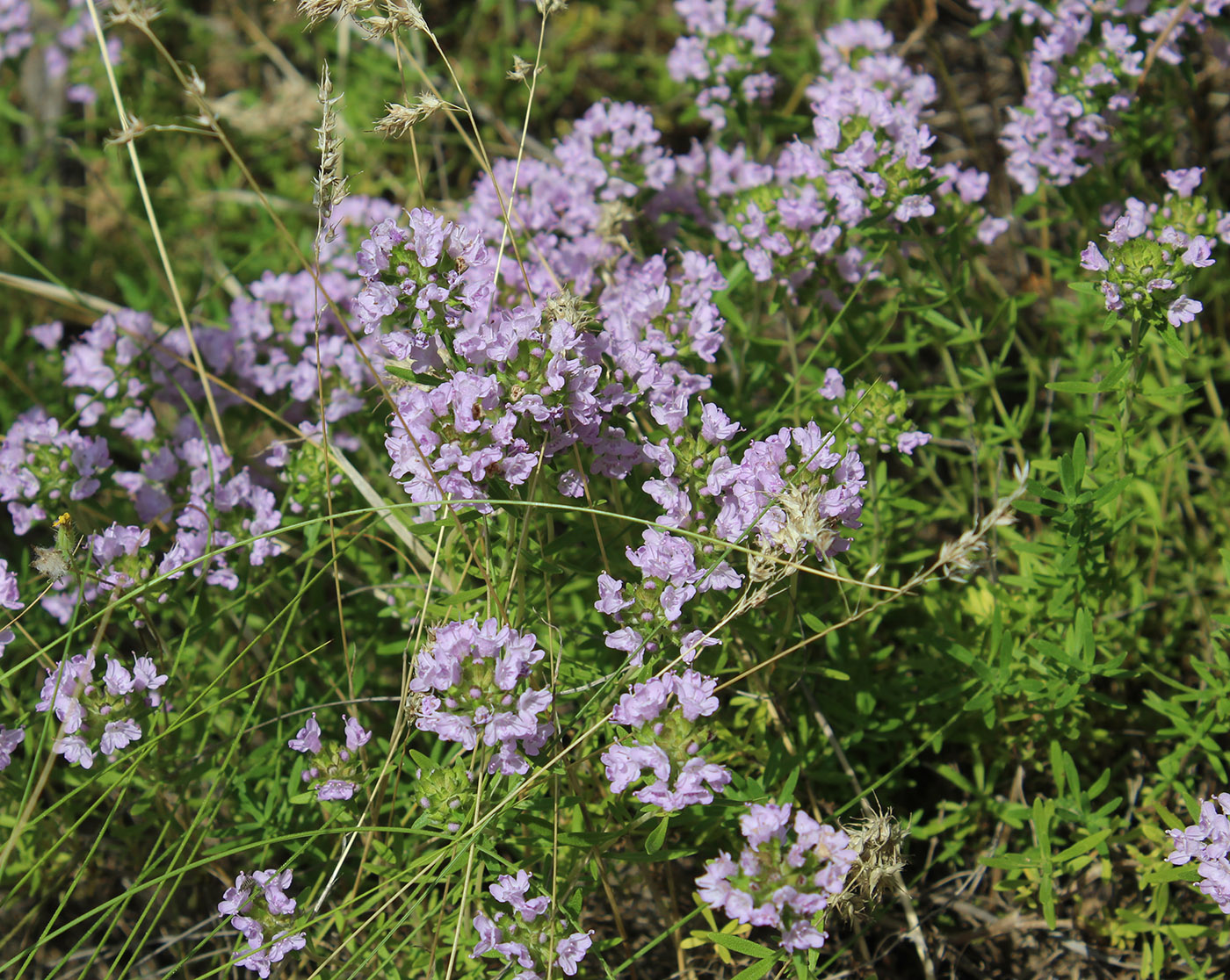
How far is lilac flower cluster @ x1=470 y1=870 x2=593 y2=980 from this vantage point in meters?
2.98

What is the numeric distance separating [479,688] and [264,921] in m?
1.15

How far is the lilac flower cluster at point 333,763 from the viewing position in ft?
10.7

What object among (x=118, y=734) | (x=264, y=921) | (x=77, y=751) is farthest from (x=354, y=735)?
(x=77, y=751)

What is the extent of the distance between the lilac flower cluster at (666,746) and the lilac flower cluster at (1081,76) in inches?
122

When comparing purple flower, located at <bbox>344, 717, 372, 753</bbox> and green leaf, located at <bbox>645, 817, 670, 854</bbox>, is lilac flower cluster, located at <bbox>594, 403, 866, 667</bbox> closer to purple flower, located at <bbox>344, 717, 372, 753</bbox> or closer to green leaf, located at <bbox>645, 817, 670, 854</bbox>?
green leaf, located at <bbox>645, 817, 670, 854</bbox>

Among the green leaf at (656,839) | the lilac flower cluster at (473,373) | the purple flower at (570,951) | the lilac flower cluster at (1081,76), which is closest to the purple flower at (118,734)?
the lilac flower cluster at (473,373)

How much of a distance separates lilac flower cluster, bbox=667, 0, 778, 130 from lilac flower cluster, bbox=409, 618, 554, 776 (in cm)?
328

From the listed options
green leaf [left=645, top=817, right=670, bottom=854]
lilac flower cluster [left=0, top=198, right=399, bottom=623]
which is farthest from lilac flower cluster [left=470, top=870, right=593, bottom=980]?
lilac flower cluster [left=0, top=198, right=399, bottom=623]

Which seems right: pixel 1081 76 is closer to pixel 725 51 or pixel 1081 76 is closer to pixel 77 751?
pixel 725 51

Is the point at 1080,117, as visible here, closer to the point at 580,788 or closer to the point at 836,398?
the point at 836,398

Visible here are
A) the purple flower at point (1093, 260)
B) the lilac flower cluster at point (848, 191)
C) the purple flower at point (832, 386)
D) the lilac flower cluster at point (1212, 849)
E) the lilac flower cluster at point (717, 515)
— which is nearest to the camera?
the lilac flower cluster at point (1212, 849)

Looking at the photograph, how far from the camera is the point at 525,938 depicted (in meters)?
3.06

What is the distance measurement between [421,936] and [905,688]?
6.78ft

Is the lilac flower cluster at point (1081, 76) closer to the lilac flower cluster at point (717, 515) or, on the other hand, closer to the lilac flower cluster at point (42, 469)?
the lilac flower cluster at point (717, 515)
